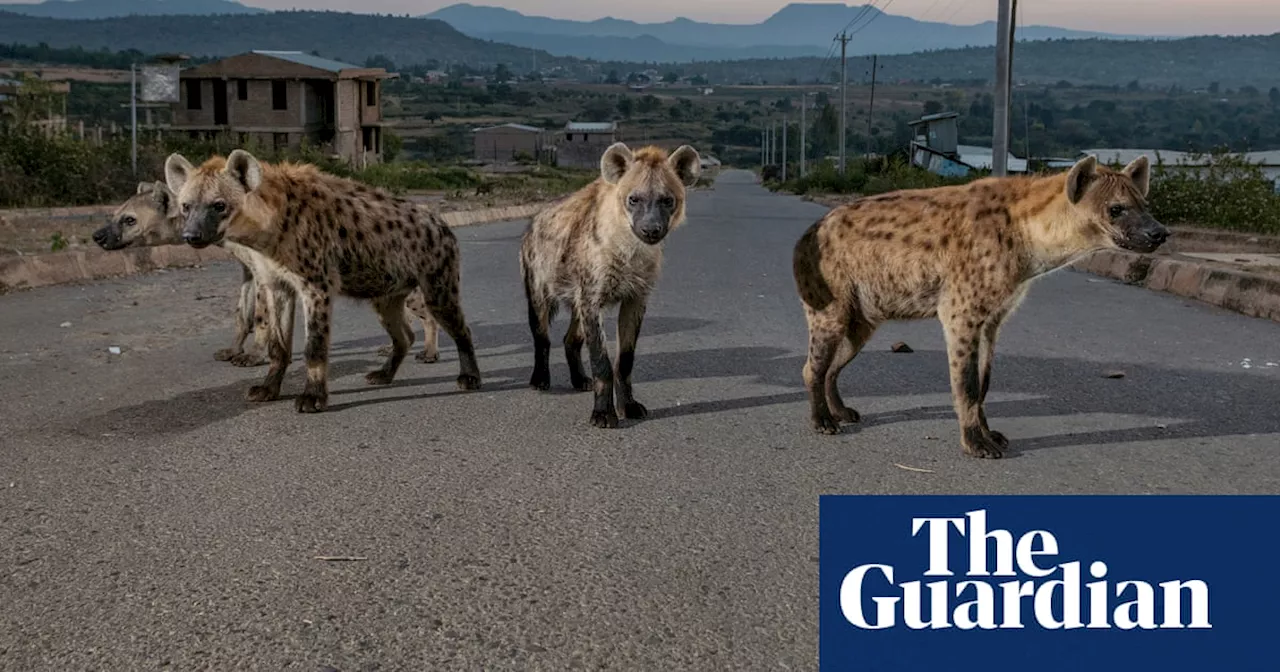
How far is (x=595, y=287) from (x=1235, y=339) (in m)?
4.37

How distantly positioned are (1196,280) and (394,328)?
21.8 ft

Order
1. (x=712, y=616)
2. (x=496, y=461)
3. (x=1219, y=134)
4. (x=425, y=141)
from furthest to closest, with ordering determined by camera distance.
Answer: (x=1219, y=134) → (x=425, y=141) → (x=496, y=461) → (x=712, y=616)

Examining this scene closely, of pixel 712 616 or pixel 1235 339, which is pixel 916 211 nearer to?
pixel 712 616

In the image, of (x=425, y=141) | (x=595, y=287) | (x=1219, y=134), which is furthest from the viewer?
(x=1219, y=134)

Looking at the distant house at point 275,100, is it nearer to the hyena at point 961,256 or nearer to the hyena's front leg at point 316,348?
the hyena's front leg at point 316,348

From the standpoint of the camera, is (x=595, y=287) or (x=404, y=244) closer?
(x=595, y=287)

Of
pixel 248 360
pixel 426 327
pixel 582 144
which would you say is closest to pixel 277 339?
pixel 248 360

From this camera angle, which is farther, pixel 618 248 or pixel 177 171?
pixel 177 171

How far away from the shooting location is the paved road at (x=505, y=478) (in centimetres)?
326

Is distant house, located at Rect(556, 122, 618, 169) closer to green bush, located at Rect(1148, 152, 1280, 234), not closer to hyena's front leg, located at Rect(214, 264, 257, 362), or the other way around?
green bush, located at Rect(1148, 152, 1280, 234)

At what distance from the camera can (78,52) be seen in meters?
106

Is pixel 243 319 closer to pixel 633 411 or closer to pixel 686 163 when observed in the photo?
pixel 633 411

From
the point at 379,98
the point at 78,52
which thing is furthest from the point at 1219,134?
the point at 78,52

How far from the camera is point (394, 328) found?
6.68 metres
